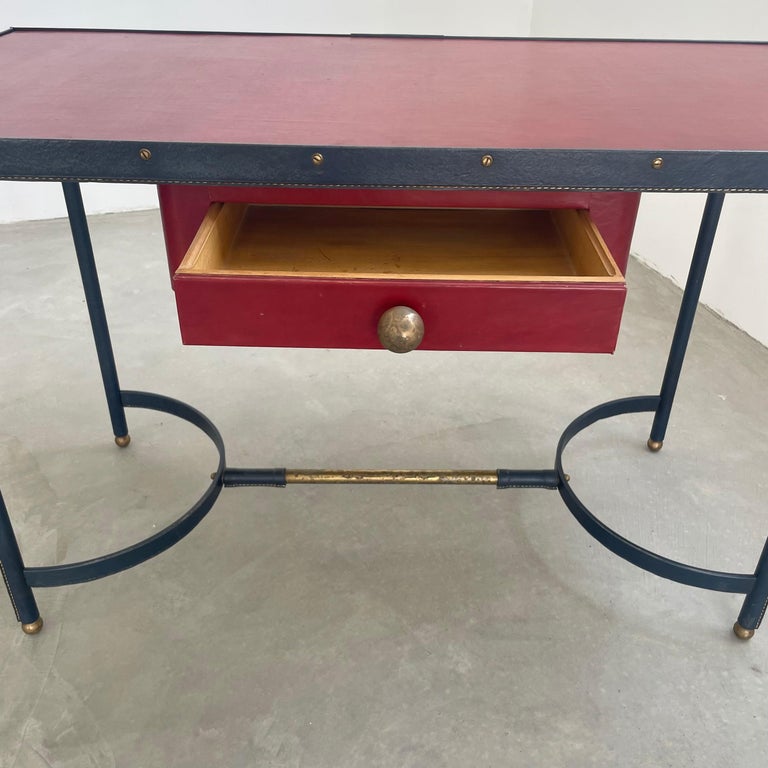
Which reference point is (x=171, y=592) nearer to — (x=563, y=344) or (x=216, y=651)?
(x=216, y=651)

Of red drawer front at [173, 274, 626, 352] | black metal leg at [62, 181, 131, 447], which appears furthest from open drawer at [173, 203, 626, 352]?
black metal leg at [62, 181, 131, 447]

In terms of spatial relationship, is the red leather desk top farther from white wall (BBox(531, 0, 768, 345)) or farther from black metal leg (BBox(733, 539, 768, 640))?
white wall (BBox(531, 0, 768, 345))

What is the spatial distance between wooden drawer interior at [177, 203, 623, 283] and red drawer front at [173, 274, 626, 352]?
83mm

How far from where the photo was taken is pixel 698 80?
1.38 m

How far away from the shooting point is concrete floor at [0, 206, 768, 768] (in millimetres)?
1410

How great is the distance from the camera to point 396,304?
3.84ft

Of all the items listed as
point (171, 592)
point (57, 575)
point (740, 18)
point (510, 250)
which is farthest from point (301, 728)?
point (740, 18)

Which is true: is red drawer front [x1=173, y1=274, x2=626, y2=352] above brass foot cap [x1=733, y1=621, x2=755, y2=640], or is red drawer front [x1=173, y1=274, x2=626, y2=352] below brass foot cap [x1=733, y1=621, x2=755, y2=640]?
above

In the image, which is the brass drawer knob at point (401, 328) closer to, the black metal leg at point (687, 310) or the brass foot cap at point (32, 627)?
the black metal leg at point (687, 310)

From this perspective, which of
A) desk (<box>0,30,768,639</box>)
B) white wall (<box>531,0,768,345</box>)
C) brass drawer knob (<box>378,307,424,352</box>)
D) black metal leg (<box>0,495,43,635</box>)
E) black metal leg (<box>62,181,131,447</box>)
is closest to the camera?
desk (<box>0,30,768,639</box>)

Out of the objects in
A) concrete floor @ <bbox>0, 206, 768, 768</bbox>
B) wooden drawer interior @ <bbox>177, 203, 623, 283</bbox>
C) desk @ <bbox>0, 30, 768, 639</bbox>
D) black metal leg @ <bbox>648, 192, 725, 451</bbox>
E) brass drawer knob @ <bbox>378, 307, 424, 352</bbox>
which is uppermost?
desk @ <bbox>0, 30, 768, 639</bbox>

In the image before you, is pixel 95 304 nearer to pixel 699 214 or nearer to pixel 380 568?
pixel 380 568

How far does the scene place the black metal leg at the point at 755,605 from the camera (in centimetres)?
154

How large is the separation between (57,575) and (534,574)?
0.98 m
